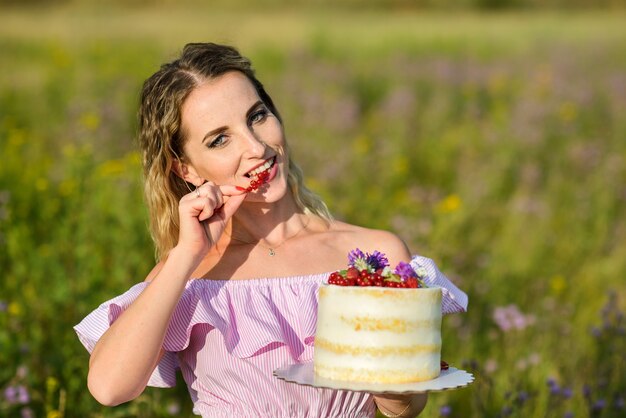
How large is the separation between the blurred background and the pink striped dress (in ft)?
2.47

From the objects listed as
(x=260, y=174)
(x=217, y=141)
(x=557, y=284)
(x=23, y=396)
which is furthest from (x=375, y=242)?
(x=557, y=284)

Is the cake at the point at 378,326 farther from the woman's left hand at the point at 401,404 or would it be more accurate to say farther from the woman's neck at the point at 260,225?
the woman's neck at the point at 260,225

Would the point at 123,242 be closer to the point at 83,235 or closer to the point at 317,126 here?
the point at 83,235

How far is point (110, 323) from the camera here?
2.34 meters

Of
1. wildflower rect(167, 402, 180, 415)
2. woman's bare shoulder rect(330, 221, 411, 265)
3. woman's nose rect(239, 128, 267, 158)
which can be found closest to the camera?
woman's nose rect(239, 128, 267, 158)

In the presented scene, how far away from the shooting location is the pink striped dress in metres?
2.32

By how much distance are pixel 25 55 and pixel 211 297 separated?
9.65 m

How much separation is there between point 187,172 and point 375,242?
20.6 inches

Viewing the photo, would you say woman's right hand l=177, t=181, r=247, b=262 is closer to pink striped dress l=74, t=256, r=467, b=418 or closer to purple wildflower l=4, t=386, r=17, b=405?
pink striped dress l=74, t=256, r=467, b=418

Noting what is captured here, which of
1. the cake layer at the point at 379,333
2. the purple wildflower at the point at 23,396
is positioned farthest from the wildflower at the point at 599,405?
the purple wildflower at the point at 23,396

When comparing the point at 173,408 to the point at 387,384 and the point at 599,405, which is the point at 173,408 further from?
the point at 387,384

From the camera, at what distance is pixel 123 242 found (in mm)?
4133

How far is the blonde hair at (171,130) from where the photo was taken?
96.4 inches

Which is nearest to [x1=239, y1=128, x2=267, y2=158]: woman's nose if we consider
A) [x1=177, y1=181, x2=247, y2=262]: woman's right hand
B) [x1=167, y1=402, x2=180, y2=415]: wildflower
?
[x1=177, y1=181, x2=247, y2=262]: woman's right hand
